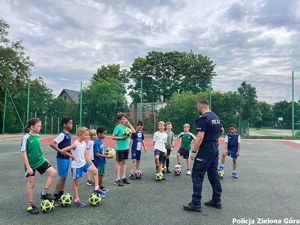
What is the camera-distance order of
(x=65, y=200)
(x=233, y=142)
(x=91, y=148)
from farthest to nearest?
(x=233, y=142), (x=91, y=148), (x=65, y=200)

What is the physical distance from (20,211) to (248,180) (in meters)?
5.66

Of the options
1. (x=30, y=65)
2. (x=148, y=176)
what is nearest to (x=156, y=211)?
(x=148, y=176)

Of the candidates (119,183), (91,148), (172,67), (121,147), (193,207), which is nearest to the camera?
(193,207)

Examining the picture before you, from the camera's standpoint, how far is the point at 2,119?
3041cm

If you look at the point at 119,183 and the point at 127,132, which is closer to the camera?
the point at 119,183

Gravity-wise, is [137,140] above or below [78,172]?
above

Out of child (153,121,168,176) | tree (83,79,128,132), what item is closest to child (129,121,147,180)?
child (153,121,168,176)

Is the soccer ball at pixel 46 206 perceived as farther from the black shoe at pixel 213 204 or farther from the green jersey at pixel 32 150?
the black shoe at pixel 213 204

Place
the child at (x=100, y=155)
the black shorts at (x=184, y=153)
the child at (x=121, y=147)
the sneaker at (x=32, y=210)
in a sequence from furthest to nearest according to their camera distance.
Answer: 1. the black shorts at (x=184, y=153)
2. the child at (x=121, y=147)
3. the child at (x=100, y=155)
4. the sneaker at (x=32, y=210)

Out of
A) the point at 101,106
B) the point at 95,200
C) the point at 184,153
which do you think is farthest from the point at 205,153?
the point at 101,106

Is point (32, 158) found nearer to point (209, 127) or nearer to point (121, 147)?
point (121, 147)

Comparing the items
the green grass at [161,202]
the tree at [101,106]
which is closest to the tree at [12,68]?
the tree at [101,106]

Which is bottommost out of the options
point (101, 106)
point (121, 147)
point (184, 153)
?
point (184, 153)

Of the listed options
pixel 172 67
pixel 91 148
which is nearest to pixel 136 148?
pixel 91 148
